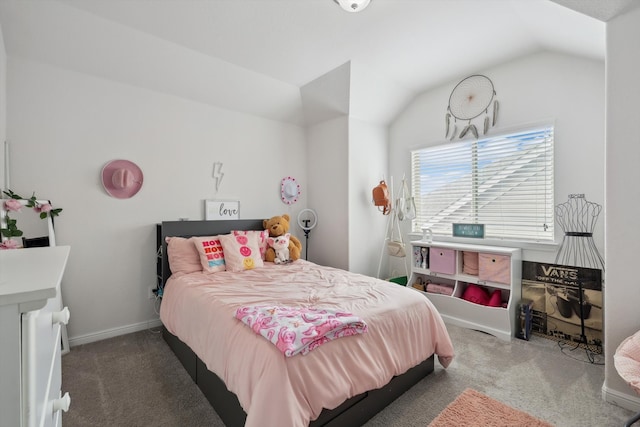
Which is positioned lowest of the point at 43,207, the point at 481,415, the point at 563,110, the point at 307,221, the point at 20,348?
the point at 481,415

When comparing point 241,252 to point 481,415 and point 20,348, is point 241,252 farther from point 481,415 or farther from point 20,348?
point 20,348

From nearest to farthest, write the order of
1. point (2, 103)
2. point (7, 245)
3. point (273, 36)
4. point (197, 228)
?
point (7, 245)
point (2, 103)
point (273, 36)
point (197, 228)

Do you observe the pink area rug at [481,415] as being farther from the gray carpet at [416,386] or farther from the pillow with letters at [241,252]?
the pillow with letters at [241,252]

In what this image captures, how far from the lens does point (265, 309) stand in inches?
67.5

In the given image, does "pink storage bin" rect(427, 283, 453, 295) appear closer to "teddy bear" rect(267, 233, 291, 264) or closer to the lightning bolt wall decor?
"teddy bear" rect(267, 233, 291, 264)

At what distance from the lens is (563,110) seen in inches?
109

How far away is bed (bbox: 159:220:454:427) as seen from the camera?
133 cm

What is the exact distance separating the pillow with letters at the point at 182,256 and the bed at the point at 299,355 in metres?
0.10

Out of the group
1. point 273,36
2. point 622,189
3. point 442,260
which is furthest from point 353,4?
point 442,260

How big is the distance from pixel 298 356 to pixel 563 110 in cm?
316

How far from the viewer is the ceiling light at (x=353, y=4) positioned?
2.09m

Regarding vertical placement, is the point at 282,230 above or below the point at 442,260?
above

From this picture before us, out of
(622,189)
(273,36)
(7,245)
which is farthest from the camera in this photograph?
(273,36)

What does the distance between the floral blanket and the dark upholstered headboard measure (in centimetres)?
145
